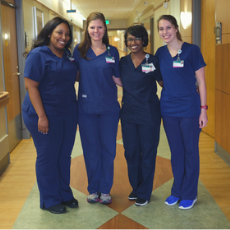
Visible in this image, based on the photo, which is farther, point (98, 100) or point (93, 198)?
point (93, 198)

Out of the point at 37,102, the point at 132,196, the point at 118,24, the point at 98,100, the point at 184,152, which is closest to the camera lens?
the point at 37,102

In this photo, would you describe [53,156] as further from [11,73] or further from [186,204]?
[11,73]

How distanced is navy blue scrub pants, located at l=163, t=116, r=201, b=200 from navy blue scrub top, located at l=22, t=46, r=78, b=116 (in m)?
0.82

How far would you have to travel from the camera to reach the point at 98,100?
2.27 metres

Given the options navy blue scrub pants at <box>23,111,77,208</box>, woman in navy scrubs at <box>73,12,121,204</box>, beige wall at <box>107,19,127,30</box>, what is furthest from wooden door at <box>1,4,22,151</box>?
beige wall at <box>107,19,127,30</box>

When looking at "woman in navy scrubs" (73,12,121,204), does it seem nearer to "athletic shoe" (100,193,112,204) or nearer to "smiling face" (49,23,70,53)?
"athletic shoe" (100,193,112,204)

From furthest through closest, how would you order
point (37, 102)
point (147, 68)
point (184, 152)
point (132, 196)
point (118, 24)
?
1. point (118, 24)
2. point (132, 196)
3. point (184, 152)
4. point (147, 68)
5. point (37, 102)

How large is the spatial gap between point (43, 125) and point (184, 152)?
1175 millimetres

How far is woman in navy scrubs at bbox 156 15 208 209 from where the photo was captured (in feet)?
7.14

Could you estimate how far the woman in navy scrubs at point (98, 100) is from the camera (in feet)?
7.29

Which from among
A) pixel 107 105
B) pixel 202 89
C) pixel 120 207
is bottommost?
pixel 120 207

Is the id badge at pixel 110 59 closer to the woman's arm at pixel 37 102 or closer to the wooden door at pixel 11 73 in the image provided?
the woman's arm at pixel 37 102

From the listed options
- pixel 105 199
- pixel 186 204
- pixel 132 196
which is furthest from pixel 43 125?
pixel 186 204

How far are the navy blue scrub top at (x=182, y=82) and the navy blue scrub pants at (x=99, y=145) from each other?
1.55ft
